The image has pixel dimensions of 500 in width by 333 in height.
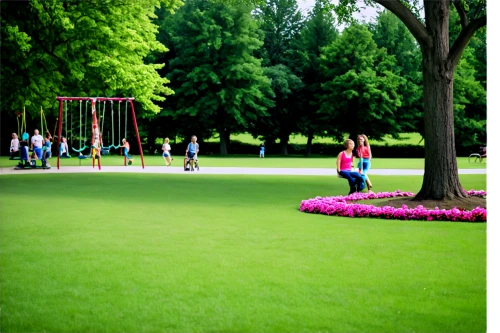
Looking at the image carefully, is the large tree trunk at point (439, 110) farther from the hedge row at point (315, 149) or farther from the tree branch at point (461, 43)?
the hedge row at point (315, 149)

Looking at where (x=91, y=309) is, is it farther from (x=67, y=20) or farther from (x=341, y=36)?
(x=341, y=36)

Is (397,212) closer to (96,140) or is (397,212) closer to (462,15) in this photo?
(462,15)

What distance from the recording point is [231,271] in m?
8.17

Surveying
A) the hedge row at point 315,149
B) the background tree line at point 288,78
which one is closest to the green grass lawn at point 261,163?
the background tree line at point 288,78

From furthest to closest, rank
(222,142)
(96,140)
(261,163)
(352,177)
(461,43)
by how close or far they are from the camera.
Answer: (222,142)
(261,163)
(96,140)
(352,177)
(461,43)

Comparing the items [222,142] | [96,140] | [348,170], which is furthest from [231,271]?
[222,142]

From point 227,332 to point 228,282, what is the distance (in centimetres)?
195

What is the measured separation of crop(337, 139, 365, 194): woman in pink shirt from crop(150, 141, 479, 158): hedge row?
159 ft

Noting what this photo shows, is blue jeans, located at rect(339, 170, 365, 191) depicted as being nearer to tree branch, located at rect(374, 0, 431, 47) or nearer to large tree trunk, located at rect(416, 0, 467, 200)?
large tree trunk, located at rect(416, 0, 467, 200)

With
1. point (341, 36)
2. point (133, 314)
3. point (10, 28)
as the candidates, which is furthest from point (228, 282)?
point (341, 36)

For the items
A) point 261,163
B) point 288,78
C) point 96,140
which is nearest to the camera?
point 96,140

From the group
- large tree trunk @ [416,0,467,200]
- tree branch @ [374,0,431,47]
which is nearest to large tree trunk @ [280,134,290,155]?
tree branch @ [374,0,431,47]

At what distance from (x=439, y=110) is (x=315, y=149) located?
5533 cm

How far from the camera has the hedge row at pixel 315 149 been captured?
217 ft
